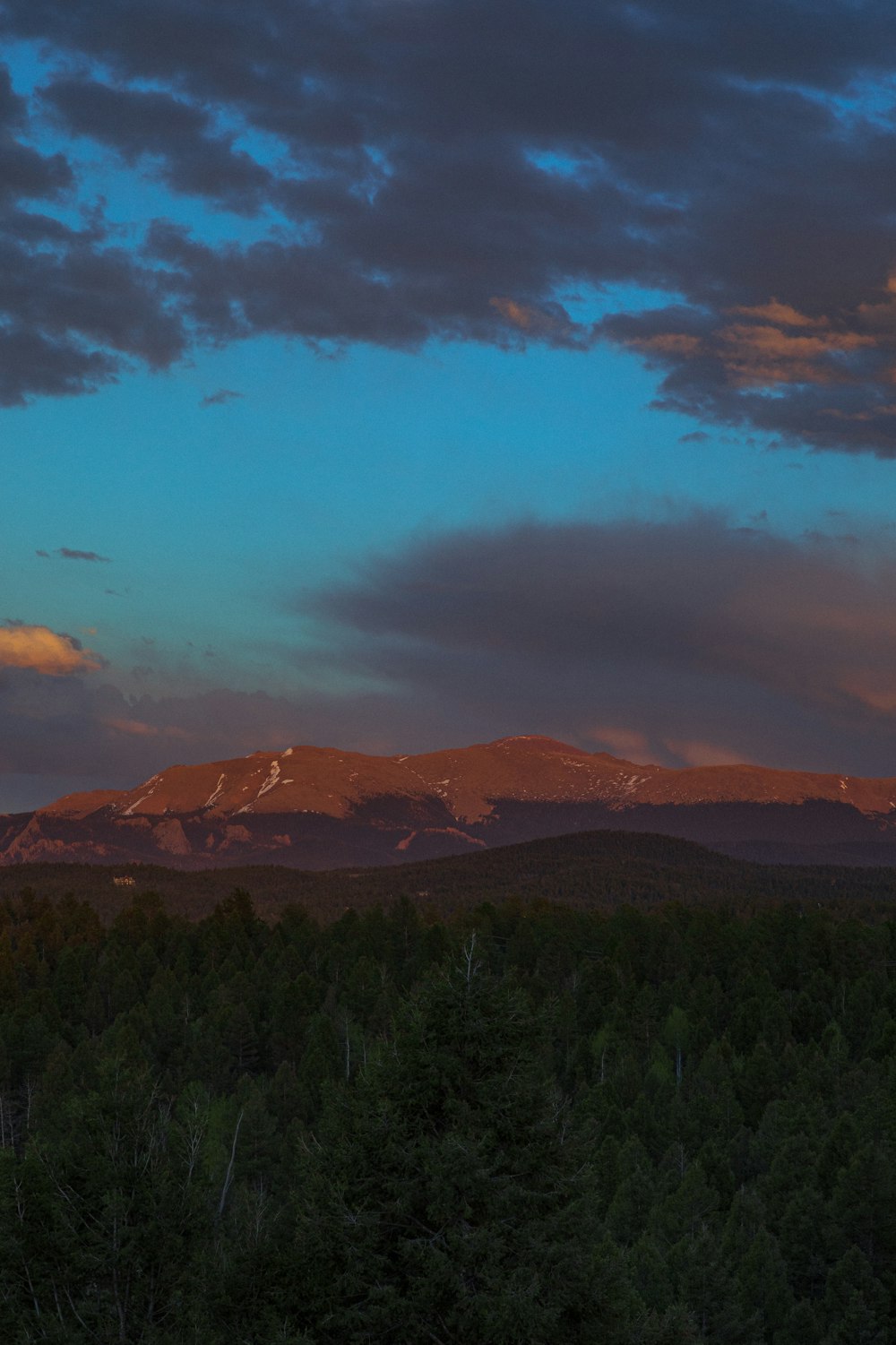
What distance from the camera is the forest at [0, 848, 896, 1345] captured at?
3062cm

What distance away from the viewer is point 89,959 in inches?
6255

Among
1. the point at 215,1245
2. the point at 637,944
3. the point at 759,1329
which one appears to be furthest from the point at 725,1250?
the point at 637,944

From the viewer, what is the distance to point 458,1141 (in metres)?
29.9

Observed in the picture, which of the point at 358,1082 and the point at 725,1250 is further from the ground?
the point at 358,1082

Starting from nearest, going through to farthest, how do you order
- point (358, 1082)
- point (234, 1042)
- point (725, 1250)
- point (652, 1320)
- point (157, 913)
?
point (652, 1320) < point (358, 1082) < point (725, 1250) < point (234, 1042) < point (157, 913)

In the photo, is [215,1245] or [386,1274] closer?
[386,1274]

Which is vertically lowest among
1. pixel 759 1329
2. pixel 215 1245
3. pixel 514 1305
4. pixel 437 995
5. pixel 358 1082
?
pixel 759 1329

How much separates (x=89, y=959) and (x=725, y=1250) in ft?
365

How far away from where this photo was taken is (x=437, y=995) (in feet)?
110

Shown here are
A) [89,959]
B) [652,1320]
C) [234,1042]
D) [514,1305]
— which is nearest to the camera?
[514,1305]

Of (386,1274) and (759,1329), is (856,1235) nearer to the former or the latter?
(759,1329)

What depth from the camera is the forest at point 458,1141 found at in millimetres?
30625

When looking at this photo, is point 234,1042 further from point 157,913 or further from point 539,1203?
point 539,1203

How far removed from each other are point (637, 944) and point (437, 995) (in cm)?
13756
